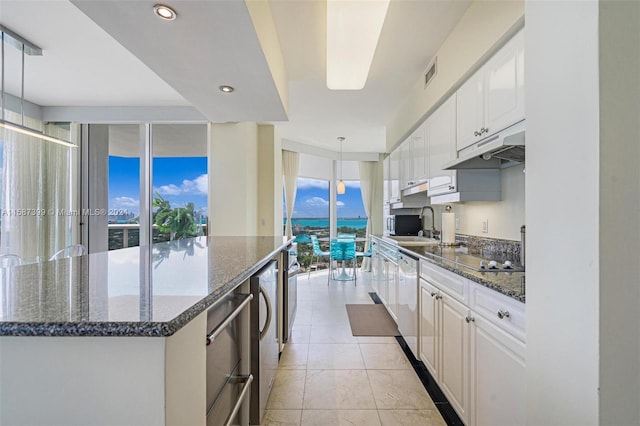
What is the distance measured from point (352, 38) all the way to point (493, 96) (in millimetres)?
1294

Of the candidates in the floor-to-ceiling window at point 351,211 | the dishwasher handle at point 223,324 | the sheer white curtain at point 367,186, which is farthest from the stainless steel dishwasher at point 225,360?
the sheer white curtain at point 367,186

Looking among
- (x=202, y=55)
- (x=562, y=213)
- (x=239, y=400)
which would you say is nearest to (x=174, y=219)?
(x=202, y=55)

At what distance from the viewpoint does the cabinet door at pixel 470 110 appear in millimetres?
2051

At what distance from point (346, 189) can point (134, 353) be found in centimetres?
647

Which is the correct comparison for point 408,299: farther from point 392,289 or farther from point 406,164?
point 406,164

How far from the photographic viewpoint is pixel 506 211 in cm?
225

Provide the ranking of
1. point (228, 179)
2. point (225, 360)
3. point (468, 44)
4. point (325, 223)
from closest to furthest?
point (225, 360) → point (468, 44) → point (228, 179) → point (325, 223)

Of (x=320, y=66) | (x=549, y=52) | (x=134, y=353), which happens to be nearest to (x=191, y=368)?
(x=134, y=353)

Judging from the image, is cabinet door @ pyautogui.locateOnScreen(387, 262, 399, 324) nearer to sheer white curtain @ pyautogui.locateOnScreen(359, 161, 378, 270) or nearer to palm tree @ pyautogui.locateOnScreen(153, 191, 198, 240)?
palm tree @ pyautogui.locateOnScreen(153, 191, 198, 240)

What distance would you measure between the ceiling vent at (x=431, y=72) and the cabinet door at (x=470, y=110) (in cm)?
47

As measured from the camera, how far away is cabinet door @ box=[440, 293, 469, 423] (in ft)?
5.22

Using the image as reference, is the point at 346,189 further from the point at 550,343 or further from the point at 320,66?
the point at 550,343

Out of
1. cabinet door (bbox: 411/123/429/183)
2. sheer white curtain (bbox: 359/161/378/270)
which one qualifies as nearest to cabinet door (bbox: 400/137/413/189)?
cabinet door (bbox: 411/123/429/183)

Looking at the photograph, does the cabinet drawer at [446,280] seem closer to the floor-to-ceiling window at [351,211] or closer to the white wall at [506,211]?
the white wall at [506,211]
